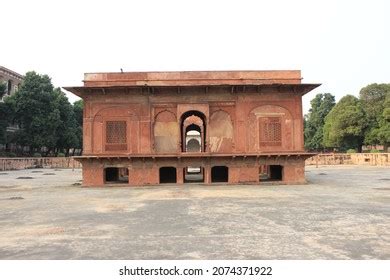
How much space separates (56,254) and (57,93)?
5063cm

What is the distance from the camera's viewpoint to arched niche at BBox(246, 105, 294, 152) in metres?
24.7

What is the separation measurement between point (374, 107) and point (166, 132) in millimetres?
44730

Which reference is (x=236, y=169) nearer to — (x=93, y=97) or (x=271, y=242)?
(x=93, y=97)

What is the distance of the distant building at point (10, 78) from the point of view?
5388cm

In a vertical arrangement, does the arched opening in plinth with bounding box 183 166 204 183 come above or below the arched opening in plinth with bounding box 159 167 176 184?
below

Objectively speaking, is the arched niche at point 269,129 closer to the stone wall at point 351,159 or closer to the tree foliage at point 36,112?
the stone wall at point 351,159

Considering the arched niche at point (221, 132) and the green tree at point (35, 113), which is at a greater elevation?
the green tree at point (35, 113)

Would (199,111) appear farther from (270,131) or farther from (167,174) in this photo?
(167,174)

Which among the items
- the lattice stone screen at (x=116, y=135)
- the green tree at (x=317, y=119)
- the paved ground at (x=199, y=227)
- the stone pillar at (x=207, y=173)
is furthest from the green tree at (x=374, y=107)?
the paved ground at (x=199, y=227)

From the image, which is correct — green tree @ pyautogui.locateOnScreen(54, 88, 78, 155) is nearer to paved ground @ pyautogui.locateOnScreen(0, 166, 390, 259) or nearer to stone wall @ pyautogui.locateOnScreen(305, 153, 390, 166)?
stone wall @ pyautogui.locateOnScreen(305, 153, 390, 166)

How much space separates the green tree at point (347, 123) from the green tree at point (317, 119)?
8765 mm

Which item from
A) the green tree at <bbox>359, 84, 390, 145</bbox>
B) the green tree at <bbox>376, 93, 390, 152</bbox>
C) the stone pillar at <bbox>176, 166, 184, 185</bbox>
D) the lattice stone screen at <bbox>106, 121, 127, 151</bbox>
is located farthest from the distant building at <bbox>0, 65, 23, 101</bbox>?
the green tree at <bbox>359, 84, 390, 145</bbox>

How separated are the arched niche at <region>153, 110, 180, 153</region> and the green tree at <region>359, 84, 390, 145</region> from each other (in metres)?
39.2
